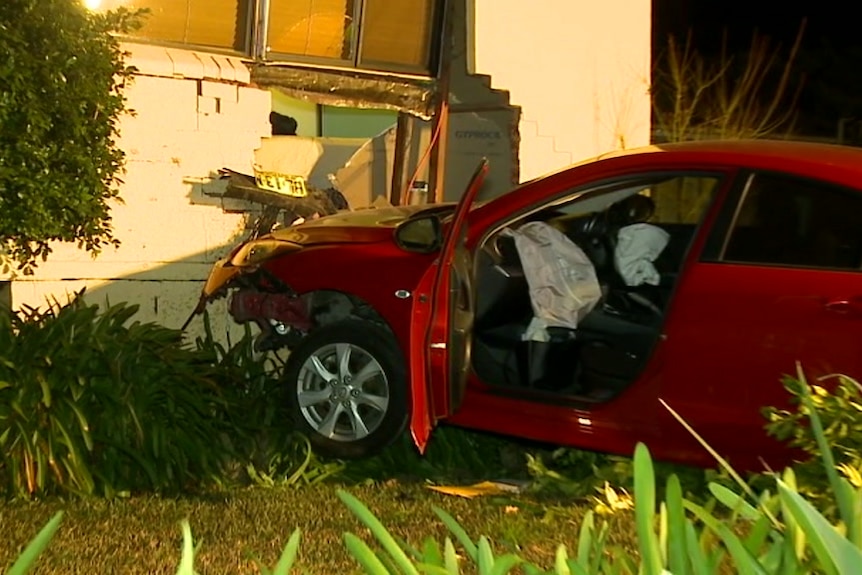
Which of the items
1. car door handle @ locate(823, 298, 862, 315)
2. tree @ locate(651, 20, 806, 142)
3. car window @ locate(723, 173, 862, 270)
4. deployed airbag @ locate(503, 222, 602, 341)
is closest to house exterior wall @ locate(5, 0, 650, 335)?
deployed airbag @ locate(503, 222, 602, 341)

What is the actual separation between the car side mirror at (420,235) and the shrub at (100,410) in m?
1.15

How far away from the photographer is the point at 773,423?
4.68 meters

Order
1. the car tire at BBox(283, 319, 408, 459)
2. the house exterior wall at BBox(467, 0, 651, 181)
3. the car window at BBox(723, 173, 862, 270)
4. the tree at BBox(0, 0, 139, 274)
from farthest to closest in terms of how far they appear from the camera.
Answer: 1. the house exterior wall at BBox(467, 0, 651, 181)
2. the tree at BBox(0, 0, 139, 274)
3. the car tire at BBox(283, 319, 408, 459)
4. the car window at BBox(723, 173, 862, 270)

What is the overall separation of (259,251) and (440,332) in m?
1.37

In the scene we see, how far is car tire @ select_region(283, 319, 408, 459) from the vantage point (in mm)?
6559

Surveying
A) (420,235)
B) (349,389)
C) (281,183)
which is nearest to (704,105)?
(281,183)

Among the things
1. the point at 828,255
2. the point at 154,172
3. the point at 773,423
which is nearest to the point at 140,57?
the point at 154,172

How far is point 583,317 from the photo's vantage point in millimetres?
6660

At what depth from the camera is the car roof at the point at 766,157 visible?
18.7 ft

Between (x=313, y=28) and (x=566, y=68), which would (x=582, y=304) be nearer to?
(x=313, y=28)

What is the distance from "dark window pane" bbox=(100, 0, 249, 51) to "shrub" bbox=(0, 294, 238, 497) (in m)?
2.84

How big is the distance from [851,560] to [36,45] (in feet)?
21.6

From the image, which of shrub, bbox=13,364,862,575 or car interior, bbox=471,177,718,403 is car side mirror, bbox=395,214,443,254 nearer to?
car interior, bbox=471,177,718,403

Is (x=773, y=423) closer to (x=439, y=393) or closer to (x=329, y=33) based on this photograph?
(x=439, y=393)
